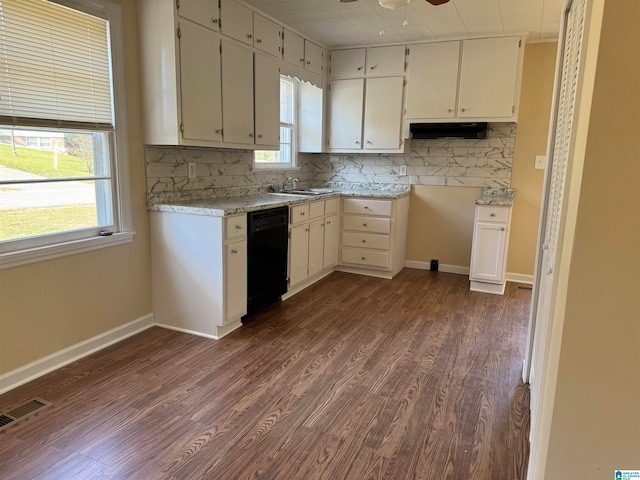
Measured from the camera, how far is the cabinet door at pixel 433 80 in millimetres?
4340

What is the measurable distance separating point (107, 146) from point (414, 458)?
251 centimetres

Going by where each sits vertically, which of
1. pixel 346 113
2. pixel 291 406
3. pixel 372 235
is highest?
pixel 346 113

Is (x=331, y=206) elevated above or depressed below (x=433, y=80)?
below

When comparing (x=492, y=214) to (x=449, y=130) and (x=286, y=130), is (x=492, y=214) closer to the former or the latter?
(x=449, y=130)

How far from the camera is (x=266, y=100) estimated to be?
12.2ft

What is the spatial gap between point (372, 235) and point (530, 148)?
1.83 metres

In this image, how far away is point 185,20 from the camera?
2834mm

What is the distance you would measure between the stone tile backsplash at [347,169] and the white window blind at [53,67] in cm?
51

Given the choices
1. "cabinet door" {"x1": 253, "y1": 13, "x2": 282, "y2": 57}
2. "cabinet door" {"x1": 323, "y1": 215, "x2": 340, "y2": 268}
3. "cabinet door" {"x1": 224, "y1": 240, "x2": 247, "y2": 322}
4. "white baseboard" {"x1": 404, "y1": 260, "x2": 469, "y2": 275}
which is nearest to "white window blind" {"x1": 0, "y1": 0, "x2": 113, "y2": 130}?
"cabinet door" {"x1": 224, "y1": 240, "x2": 247, "y2": 322}

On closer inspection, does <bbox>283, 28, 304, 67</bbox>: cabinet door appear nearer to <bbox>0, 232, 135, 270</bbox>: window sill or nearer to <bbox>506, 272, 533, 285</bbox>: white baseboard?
<bbox>0, 232, 135, 270</bbox>: window sill

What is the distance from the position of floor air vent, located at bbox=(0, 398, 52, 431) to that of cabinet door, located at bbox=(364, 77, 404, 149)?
3764mm

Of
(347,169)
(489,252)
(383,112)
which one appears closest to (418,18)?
(383,112)

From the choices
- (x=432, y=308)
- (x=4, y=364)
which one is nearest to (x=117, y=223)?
(x=4, y=364)

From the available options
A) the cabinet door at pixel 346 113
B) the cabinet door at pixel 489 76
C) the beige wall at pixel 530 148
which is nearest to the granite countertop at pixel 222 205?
the cabinet door at pixel 346 113
